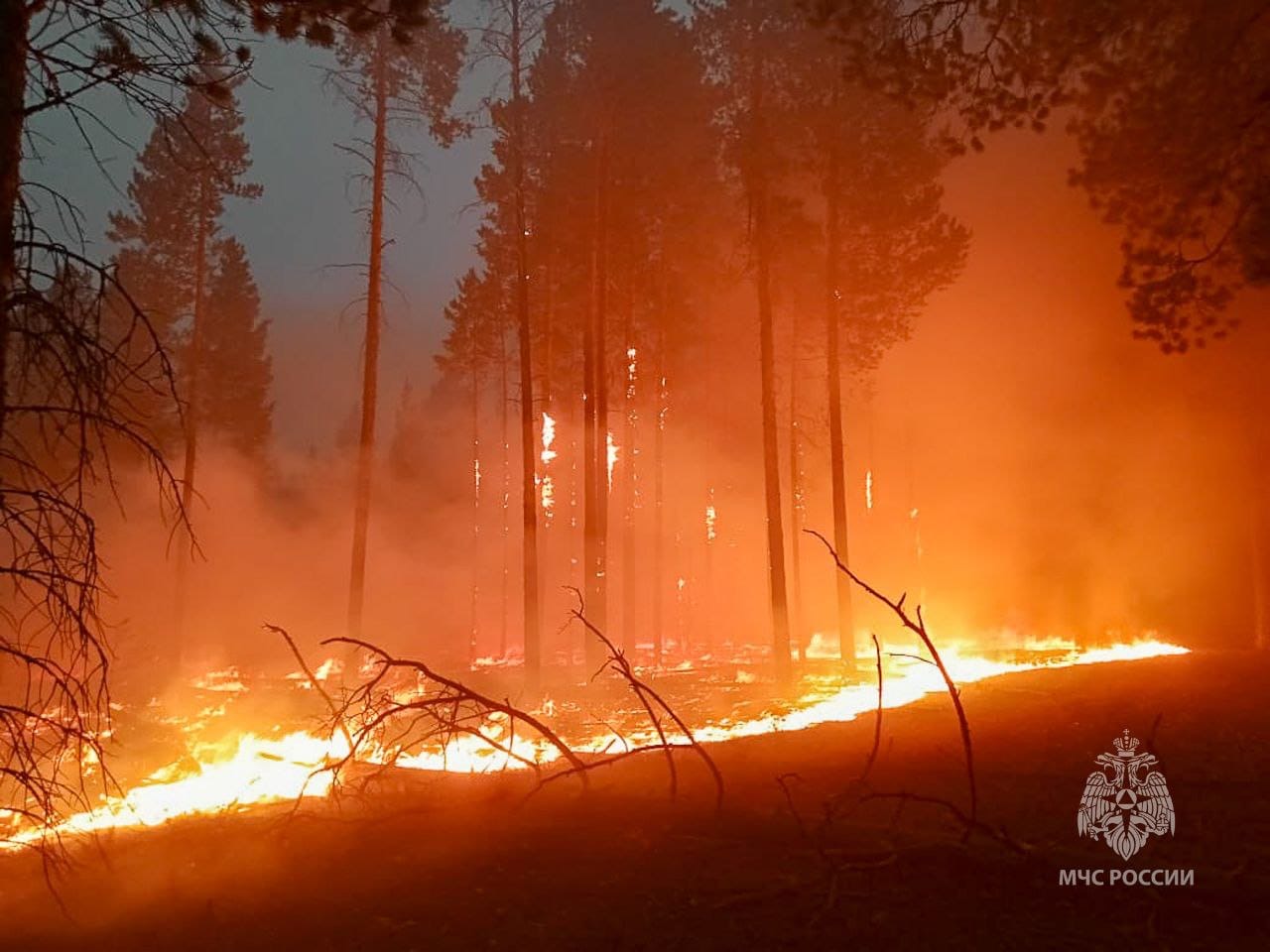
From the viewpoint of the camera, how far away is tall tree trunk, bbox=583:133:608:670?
727 inches

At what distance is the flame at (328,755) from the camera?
8133mm

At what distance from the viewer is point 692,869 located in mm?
5066

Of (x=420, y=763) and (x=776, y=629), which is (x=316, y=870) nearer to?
(x=420, y=763)

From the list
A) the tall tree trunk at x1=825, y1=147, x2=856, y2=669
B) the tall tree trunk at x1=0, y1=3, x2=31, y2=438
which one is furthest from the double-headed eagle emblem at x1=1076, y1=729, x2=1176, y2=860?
the tall tree trunk at x1=825, y1=147, x2=856, y2=669

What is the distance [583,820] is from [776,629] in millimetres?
11305

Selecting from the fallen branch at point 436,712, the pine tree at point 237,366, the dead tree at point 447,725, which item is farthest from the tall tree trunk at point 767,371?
the pine tree at point 237,366

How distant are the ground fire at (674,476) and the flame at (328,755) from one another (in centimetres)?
12

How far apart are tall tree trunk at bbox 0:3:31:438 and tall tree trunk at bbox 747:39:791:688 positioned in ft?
44.9

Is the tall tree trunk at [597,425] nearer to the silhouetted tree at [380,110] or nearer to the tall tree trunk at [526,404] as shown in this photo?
the tall tree trunk at [526,404]

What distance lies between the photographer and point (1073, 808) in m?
5.84

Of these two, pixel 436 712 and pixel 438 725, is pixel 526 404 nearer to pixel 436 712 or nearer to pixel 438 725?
pixel 438 725

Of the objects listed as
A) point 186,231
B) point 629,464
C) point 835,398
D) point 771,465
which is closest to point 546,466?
point 629,464

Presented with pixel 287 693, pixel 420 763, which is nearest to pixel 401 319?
pixel 287 693

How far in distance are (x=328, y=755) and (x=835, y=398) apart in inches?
568
